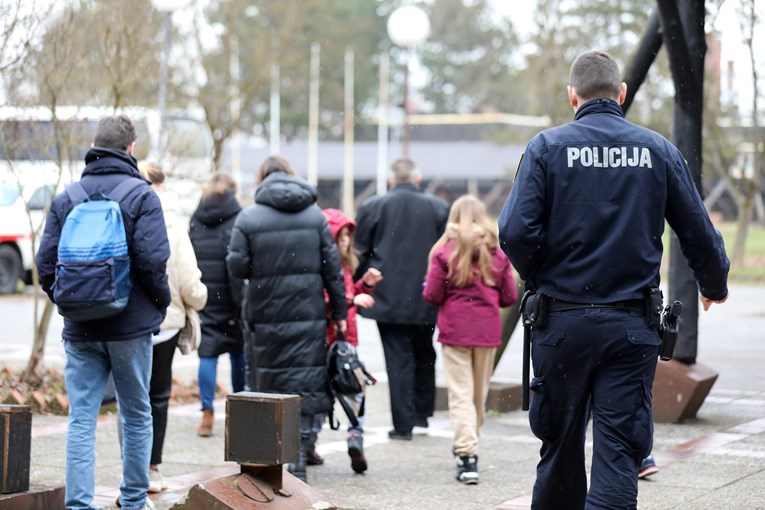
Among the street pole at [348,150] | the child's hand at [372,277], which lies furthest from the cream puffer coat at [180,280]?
the street pole at [348,150]

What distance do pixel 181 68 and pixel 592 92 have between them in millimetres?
16618

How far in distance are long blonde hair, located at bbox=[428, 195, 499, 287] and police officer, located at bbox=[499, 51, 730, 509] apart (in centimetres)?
273

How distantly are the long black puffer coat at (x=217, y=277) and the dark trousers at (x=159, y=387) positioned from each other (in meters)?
2.13

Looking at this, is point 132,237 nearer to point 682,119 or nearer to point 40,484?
point 40,484

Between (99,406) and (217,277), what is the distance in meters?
3.24

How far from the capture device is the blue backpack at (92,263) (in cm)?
559

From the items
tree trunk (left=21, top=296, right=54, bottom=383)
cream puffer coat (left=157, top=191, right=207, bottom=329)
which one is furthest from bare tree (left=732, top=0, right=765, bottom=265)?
cream puffer coat (left=157, top=191, right=207, bottom=329)

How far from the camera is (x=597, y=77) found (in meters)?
4.94

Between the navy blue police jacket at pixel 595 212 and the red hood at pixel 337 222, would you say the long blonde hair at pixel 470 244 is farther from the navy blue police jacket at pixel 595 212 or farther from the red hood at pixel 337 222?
the navy blue police jacket at pixel 595 212

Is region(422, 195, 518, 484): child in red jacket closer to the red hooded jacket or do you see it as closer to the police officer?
the red hooded jacket

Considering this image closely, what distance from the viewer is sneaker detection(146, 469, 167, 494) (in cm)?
684

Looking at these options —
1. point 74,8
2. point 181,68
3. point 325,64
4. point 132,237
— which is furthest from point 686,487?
point 325,64

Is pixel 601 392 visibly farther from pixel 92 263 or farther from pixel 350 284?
pixel 350 284

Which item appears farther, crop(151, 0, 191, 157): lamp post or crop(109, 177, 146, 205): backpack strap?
crop(151, 0, 191, 157): lamp post
